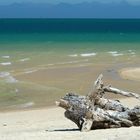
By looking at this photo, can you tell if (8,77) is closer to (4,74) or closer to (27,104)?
(4,74)

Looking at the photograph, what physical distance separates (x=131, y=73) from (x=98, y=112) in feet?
70.5

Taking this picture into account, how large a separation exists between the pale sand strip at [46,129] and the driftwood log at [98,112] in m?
0.36

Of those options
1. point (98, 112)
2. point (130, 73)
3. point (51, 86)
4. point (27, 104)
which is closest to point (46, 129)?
point (98, 112)

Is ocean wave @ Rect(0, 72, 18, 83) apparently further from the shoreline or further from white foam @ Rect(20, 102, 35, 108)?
white foam @ Rect(20, 102, 35, 108)

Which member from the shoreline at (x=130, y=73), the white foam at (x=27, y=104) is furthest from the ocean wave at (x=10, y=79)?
the white foam at (x=27, y=104)

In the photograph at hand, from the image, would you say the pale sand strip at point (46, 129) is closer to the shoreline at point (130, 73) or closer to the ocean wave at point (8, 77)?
the ocean wave at point (8, 77)

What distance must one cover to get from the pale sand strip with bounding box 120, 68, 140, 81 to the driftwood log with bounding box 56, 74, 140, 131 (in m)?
18.1

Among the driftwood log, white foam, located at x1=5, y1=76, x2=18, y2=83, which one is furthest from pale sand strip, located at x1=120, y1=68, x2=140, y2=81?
the driftwood log

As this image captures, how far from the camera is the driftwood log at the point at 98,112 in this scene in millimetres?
14070

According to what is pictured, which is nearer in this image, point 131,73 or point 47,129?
point 47,129

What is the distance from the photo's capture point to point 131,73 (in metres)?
35.3

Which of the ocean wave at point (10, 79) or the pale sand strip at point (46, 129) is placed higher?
the pale sand strip at point (46, 129)

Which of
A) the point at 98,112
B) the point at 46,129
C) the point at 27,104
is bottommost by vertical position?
the point at 27,104

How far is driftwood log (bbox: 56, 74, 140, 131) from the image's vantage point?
1407cm
